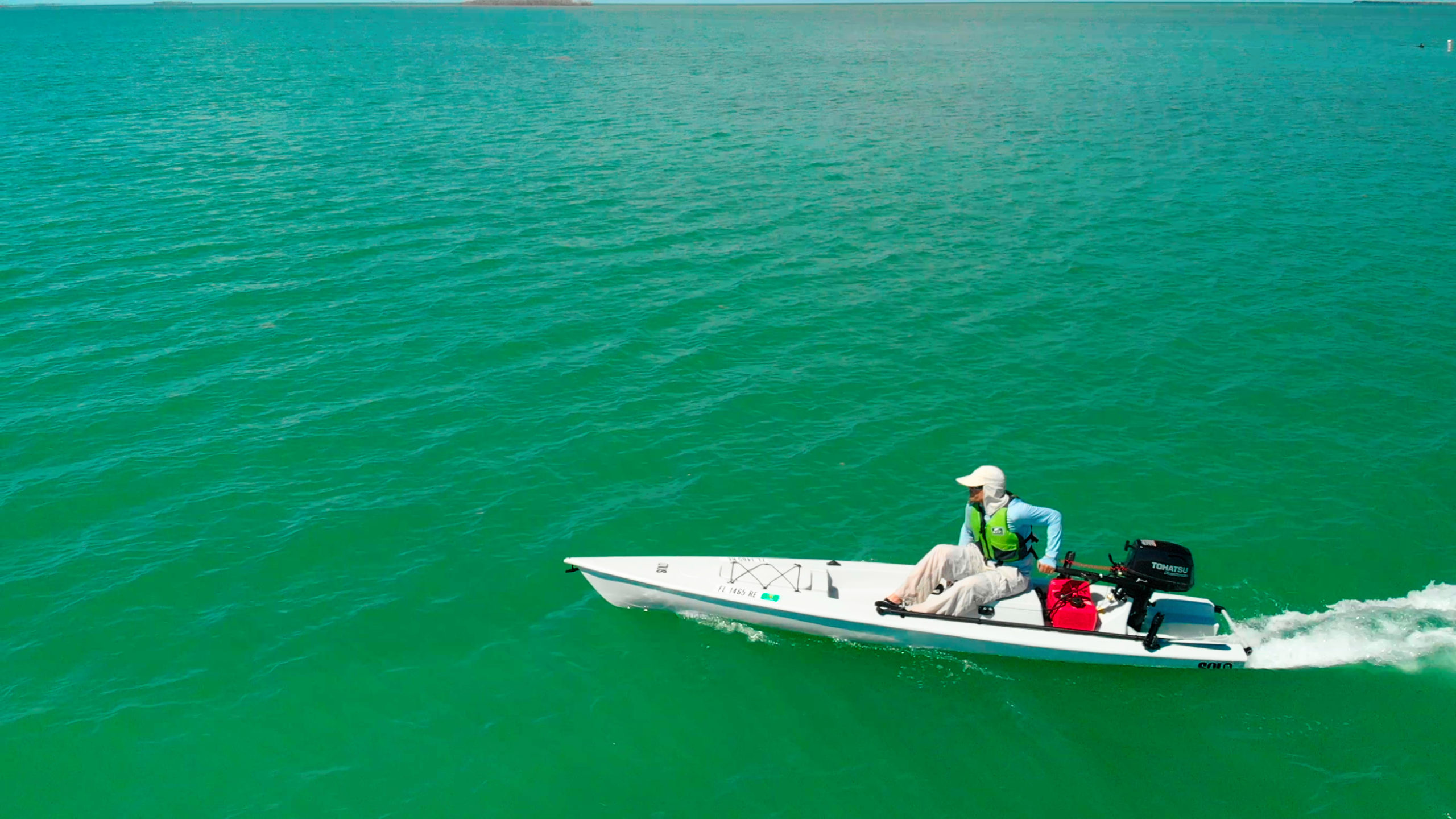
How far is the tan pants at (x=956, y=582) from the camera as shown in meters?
14.7

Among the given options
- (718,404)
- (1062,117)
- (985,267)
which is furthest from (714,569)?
(1062,117)

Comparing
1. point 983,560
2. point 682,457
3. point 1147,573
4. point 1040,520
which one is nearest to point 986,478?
point 1040,520

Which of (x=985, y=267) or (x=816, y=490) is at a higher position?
(x=985, y=267)

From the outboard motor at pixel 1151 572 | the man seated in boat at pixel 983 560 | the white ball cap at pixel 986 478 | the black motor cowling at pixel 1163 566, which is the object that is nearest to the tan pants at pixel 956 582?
the man seated in boat at pixel 983 560

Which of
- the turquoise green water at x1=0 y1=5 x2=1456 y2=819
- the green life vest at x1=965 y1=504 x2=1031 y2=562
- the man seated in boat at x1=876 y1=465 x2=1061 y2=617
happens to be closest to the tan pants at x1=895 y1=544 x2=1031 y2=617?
the man seated in boat at x1=876 y1=465 x2=1061 y2=617

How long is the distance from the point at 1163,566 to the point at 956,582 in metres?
2.99

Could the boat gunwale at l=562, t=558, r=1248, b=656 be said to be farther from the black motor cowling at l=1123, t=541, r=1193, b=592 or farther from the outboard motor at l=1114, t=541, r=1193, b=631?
the black motor cowling at l=1123, t=541, r=1193, b=592

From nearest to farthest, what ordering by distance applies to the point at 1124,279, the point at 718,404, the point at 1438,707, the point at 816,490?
the point at 1438,707 < the point at 816,490 < the point at 718,404 < the point at 1124,279

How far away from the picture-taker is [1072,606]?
48.4 feet

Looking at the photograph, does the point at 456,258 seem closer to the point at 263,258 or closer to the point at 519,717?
the point at 263,258

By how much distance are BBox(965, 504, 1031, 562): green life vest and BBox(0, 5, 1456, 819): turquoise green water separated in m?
1.68

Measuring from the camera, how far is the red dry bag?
14.6 meters

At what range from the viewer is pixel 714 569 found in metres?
15.8

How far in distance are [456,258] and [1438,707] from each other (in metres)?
27.7
